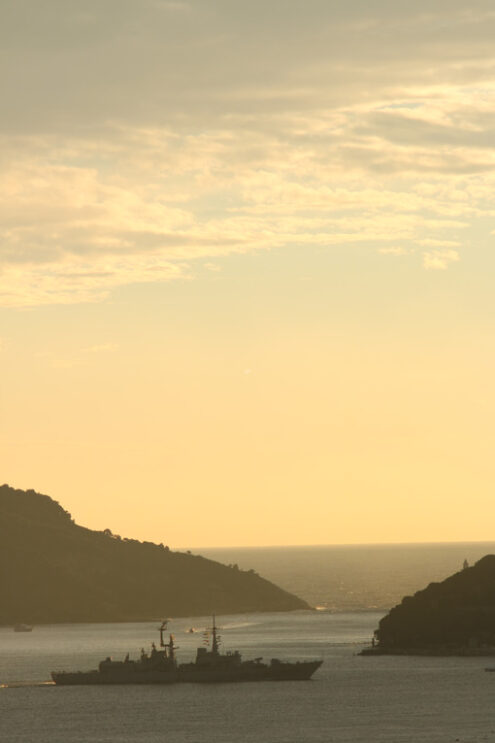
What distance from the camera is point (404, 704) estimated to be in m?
175

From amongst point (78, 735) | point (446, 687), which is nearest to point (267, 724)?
point (78, 735)

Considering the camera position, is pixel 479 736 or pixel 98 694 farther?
pixel 98 694

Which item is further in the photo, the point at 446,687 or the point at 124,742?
the point at 446,687

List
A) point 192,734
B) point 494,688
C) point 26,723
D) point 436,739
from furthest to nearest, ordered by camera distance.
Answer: point 494,688
point 26,723
point 192,734
point 436,739

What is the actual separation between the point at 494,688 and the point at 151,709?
4212 cm

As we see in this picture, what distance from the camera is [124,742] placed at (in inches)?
5965

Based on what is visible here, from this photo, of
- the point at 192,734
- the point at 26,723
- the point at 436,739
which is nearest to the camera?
the point at 436,739

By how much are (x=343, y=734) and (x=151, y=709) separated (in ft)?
116

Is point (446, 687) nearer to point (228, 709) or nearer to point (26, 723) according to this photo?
point (228, 709)

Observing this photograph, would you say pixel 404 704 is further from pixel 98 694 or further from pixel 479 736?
pixel 98 694

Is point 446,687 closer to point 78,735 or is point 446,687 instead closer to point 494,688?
point 494,688

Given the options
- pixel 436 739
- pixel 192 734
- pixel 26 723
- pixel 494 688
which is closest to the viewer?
pixel 436 739

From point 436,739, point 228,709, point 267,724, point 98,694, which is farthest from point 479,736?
point 98,694

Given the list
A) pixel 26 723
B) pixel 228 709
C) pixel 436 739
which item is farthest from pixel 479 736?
pixel 26 723
